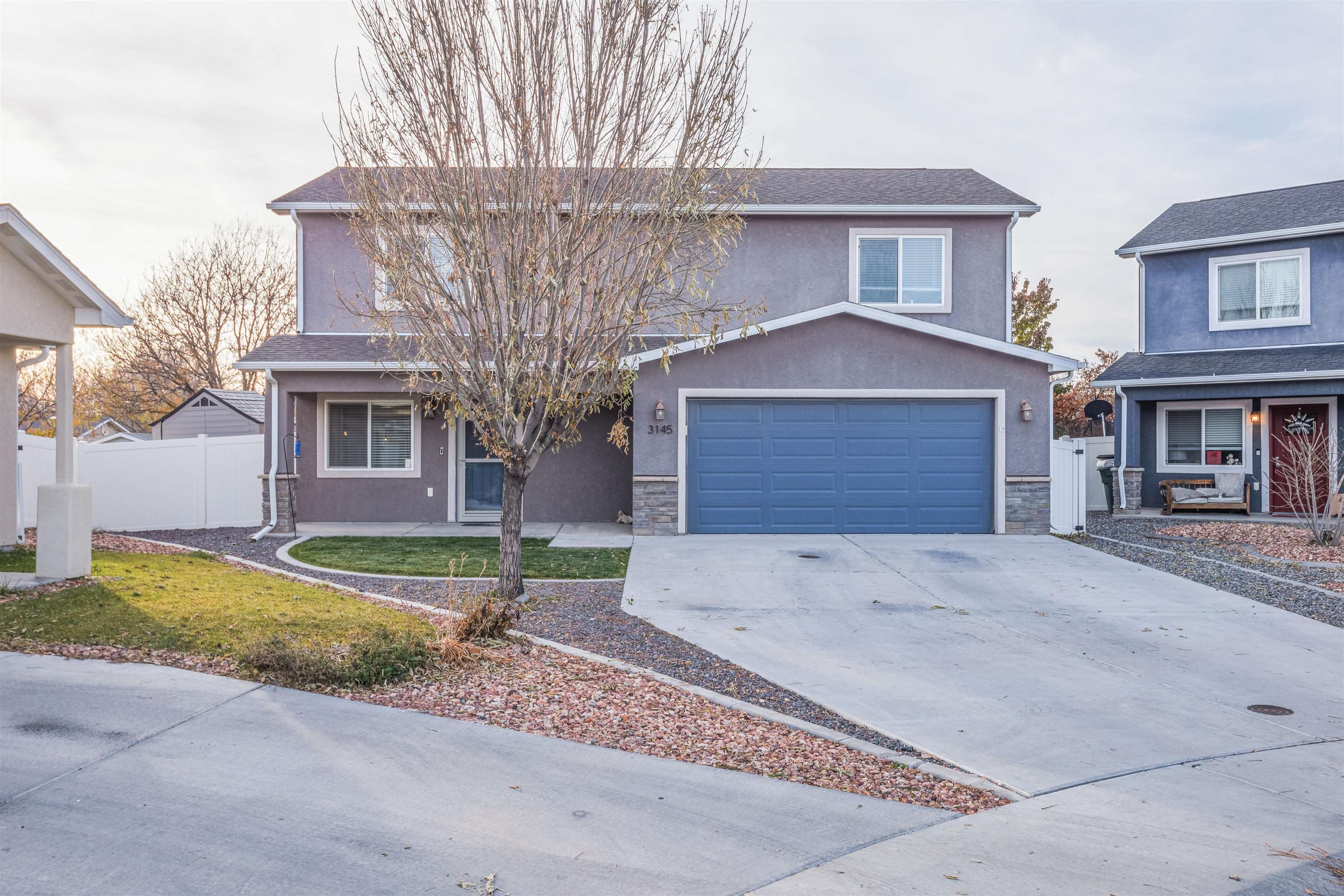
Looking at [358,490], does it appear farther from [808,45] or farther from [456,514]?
[808,45]

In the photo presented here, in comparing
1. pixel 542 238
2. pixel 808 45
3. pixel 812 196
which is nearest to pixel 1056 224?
pixel 812 196

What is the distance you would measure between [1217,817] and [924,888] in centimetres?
172

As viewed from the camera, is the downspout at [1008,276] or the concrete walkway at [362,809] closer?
the concrete walkway at [362,809]

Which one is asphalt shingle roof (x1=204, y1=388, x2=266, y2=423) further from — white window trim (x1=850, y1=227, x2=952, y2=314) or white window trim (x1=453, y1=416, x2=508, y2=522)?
white window trim (x1=850, y1=227, x2=952, y2=314)

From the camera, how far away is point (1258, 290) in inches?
704

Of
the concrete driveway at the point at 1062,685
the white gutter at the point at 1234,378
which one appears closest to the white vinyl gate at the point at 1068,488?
the concrete driveway at the point at 1062,685

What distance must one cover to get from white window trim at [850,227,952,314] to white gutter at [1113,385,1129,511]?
237 inches

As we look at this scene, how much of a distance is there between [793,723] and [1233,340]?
17274 mm

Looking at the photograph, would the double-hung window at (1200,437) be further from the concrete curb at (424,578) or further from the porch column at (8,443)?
the porch column at (8,443)

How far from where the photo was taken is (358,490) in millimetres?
15109

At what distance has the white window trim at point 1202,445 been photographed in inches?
712

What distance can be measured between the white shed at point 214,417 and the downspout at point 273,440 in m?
7.86

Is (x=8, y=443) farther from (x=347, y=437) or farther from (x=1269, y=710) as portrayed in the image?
(x=1269, y=710)

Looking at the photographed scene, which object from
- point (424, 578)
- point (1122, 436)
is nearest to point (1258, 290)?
point (1122, 436)
